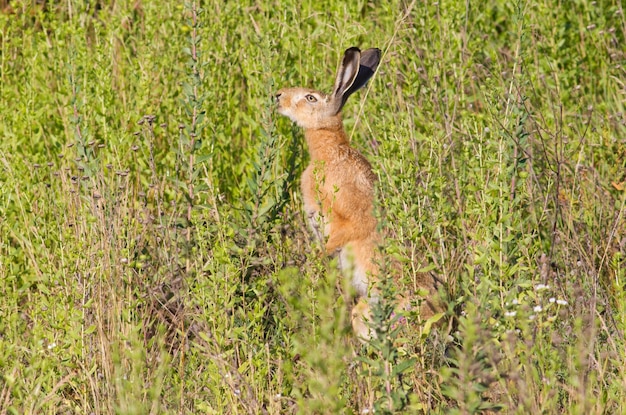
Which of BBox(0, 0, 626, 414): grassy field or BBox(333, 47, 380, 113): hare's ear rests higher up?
BBox(333, 47, 380, 113): hare's ear

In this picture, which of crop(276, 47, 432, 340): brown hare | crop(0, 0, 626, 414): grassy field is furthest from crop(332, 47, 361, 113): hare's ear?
crop(0, 0, 626, 414): grassy field

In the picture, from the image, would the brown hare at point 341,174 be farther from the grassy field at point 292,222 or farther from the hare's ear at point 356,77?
the grassy field at point 292,222

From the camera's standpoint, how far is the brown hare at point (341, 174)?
5789 mm

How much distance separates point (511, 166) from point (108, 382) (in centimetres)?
206

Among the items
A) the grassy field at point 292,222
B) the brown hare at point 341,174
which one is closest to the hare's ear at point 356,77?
the brown hare at point 341,174

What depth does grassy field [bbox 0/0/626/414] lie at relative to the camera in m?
4.20

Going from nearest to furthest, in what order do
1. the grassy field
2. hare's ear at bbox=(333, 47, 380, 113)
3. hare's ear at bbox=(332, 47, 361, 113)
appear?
1. the grassy field
2. hare's ear at bbox=(332, 47, 361, 113)
3. hare's ear at bbox=(333, 47, 380, 113)

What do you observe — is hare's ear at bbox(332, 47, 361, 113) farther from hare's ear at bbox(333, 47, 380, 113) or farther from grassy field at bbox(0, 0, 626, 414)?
grassy field at bbox(0, 0, 626, 414)

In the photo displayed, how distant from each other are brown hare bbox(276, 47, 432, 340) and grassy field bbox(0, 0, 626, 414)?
0.17 metres

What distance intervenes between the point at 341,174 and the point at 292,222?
0.42 m

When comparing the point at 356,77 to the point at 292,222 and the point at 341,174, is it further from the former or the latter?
the point at 292,222

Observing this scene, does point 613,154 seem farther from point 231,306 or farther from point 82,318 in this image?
point 82,318

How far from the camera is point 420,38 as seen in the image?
22.7 ft

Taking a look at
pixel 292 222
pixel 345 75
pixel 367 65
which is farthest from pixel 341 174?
pixel 367 65
